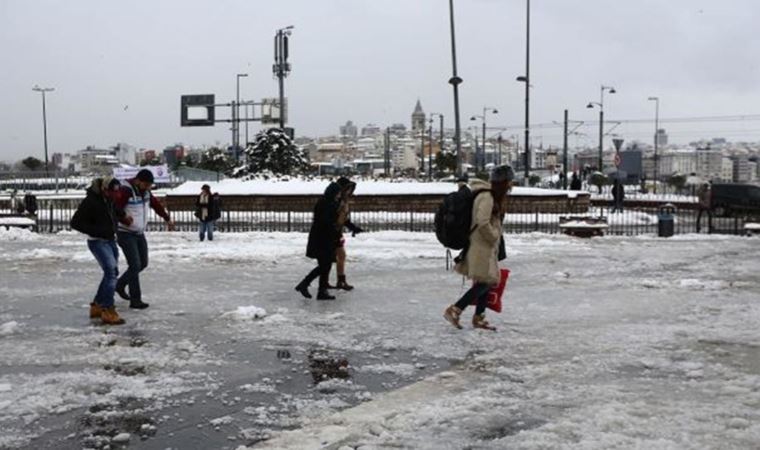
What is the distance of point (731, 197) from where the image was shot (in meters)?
36.5

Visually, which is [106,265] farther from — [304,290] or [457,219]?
[457,219]

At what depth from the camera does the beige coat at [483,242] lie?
767cm

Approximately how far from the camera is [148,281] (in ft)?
40.1

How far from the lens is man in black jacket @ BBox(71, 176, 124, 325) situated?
8.45 meters

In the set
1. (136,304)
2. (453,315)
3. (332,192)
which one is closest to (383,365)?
(453,315)

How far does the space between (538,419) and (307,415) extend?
1.56m

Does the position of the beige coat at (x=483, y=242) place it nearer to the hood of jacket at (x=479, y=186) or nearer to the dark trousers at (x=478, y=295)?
the hood of jacket at (x=479, y=186)

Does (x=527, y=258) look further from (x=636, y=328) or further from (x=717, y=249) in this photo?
(x=636, y=328)

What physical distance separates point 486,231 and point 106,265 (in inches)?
155

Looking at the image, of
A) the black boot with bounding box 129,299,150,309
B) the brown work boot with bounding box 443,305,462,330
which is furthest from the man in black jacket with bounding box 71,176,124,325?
the brown work boot with bounding box 443,305,462,330

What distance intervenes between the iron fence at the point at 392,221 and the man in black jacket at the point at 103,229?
15.1 metres

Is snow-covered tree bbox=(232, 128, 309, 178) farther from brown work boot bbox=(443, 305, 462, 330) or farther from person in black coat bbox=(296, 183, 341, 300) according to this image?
brown work boot bbox=(443, 305, 462, 330)

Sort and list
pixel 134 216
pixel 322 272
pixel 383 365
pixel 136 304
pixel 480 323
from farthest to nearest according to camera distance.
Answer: pixel 322 272, pixel 136 304, pixel 134 216, pixel 480 323, pixel 383 365

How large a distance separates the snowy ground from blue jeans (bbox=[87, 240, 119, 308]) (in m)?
0.37
